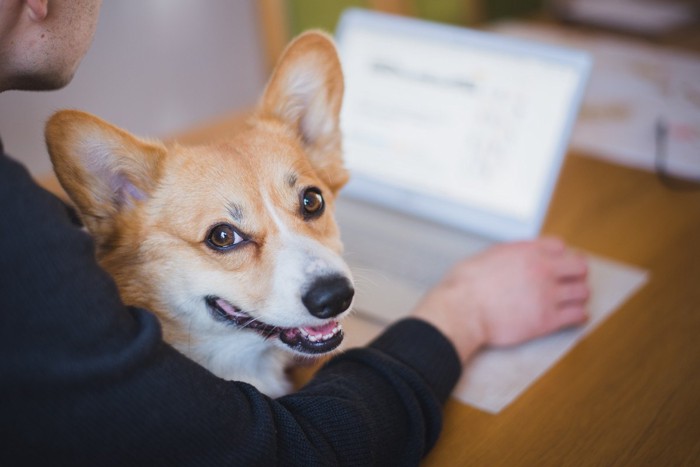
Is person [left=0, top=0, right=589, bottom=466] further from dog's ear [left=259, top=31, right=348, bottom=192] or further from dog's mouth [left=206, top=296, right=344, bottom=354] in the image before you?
dog's ear [left=259, top=31, right=348, bottom=192]

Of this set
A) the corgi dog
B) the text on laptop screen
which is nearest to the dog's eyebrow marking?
the corgi dog

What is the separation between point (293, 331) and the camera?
0.83m

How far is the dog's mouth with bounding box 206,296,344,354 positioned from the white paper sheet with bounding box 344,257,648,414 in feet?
0.62

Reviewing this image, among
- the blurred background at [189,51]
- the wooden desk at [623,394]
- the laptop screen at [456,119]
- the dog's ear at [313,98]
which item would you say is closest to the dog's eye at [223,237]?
the dog's ear at [313,98]

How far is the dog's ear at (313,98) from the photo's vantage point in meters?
0.96

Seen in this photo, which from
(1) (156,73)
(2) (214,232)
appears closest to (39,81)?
(2) (214,232)

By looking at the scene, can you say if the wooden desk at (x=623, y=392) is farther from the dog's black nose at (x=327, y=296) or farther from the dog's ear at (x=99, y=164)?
the dog's ear at (x=99, y=164)

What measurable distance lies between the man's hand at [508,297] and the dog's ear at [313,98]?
0.82 feet

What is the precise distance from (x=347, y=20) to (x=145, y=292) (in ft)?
2.80

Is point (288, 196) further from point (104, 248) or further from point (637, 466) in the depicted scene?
point (637, 466)

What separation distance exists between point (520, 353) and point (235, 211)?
1.49 ft

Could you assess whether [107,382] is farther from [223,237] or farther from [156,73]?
[156,73]

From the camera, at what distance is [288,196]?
35.6 inches

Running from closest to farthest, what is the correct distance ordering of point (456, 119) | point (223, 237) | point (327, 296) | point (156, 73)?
point (327, 296) → point (223, 237) → point (456, 119) → point (156, 73)
